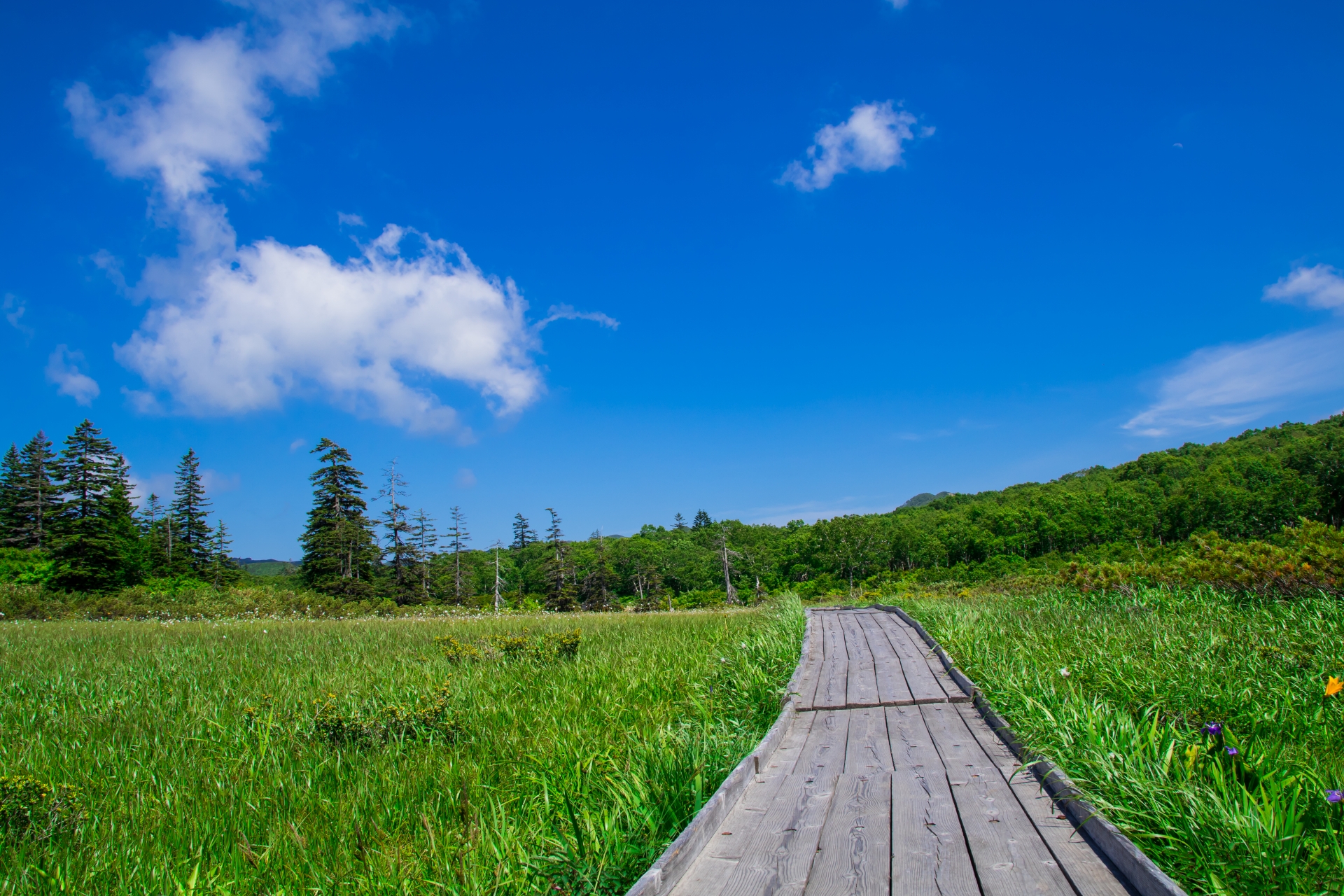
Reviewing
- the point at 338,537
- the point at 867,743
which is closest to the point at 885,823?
the point at 867,743

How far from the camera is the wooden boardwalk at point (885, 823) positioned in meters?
2.50

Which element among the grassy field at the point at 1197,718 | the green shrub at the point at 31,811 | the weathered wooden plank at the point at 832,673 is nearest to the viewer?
the grassy field at the point at 1197,718

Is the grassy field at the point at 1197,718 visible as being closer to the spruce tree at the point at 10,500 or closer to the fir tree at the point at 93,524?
the fir tree at the point at 93,524

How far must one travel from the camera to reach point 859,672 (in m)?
7.03

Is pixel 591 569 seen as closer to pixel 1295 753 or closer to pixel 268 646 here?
pixel 268 646

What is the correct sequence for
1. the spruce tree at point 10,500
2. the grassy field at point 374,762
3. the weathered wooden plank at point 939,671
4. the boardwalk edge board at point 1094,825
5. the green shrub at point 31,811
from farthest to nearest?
the spruce tree at point 10,500 → the weathered wooden plank at point 939,671 → the green shrub at point 31,811 → the grassy field at point 374,762 → the boardwalk edge board at point 1094,825

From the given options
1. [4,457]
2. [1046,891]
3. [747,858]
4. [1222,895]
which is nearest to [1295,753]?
[1222,895]

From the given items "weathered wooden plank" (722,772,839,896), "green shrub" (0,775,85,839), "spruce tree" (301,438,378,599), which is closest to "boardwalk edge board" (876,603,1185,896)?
"weathered wooden plank" (722,772,839,896)

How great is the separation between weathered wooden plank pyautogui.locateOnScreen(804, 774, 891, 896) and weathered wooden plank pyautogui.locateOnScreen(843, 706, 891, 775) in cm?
20

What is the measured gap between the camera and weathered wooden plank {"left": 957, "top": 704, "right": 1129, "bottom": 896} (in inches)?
96.0

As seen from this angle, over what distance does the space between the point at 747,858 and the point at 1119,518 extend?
98159mm

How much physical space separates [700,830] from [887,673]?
4.70 m

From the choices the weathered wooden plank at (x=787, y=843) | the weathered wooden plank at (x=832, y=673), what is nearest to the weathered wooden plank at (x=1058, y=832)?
the weathered wooden plank at (x=787, y=843)

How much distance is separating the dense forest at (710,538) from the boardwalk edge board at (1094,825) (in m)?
10.2
